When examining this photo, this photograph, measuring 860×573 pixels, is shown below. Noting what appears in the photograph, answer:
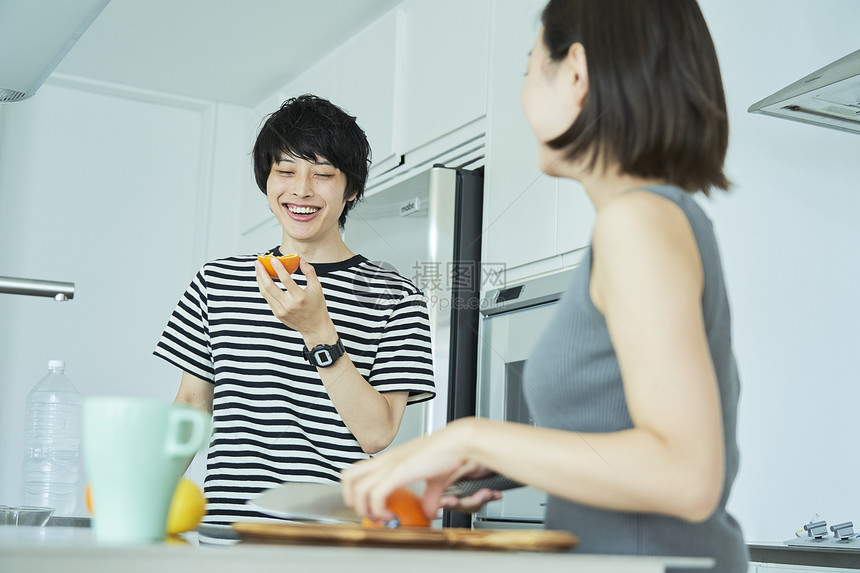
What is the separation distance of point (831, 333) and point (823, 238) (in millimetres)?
191

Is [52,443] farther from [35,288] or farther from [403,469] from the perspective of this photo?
[403,469]

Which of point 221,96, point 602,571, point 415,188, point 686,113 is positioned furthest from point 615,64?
point 221,96

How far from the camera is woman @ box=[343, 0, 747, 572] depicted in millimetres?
467

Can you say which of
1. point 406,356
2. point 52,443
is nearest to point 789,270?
point 406,356

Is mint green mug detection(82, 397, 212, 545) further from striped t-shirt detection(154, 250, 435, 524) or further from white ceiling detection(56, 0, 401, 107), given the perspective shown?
white ceiling detection(56, 0, 401, 107)

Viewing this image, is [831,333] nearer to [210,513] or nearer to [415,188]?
[415,188]

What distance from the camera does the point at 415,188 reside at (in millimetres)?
2162

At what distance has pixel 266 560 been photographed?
14.4 inches

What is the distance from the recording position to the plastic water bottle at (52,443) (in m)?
2.88

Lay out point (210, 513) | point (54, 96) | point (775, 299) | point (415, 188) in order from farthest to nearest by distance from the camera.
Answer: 1. point (54, 96)
2. point (415, 188)
3. point (775, 299)
4. point (210, 513)

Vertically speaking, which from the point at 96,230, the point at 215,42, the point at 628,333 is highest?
the point at 215,42

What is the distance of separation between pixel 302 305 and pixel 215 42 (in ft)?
7.06

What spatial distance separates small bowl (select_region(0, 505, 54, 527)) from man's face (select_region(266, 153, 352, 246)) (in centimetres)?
47

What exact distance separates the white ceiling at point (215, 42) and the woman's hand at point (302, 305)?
1.72 metres
